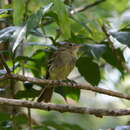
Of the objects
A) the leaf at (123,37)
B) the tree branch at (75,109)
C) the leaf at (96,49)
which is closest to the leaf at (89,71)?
the leaf at (96,49)

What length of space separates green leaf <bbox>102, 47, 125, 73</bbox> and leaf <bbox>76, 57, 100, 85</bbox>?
143 mm

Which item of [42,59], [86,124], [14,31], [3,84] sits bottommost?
[86,124]

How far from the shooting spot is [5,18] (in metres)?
3.04

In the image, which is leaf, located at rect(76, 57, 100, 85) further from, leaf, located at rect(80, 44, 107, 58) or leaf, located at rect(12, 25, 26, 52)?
leaf, located at rect(12, 25, 26, 52)

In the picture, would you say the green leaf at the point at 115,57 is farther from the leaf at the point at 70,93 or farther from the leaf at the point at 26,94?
the leaf at the point at 26,94

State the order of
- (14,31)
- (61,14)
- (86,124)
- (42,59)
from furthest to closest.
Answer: (86,124) → (42,59) → (14,31) → (61,14)

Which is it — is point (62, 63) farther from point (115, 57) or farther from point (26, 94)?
point (26, 94)

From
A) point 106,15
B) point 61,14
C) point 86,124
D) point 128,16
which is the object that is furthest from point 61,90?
point 86,124

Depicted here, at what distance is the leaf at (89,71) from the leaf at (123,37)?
0.29m

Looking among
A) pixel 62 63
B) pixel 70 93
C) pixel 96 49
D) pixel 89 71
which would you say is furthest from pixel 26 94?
pixel 62 63

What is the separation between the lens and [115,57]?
3092 mm

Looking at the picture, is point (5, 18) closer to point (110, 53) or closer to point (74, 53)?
point (110, 53)

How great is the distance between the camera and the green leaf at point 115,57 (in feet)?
10.1

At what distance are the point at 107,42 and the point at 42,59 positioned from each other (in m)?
0.45
